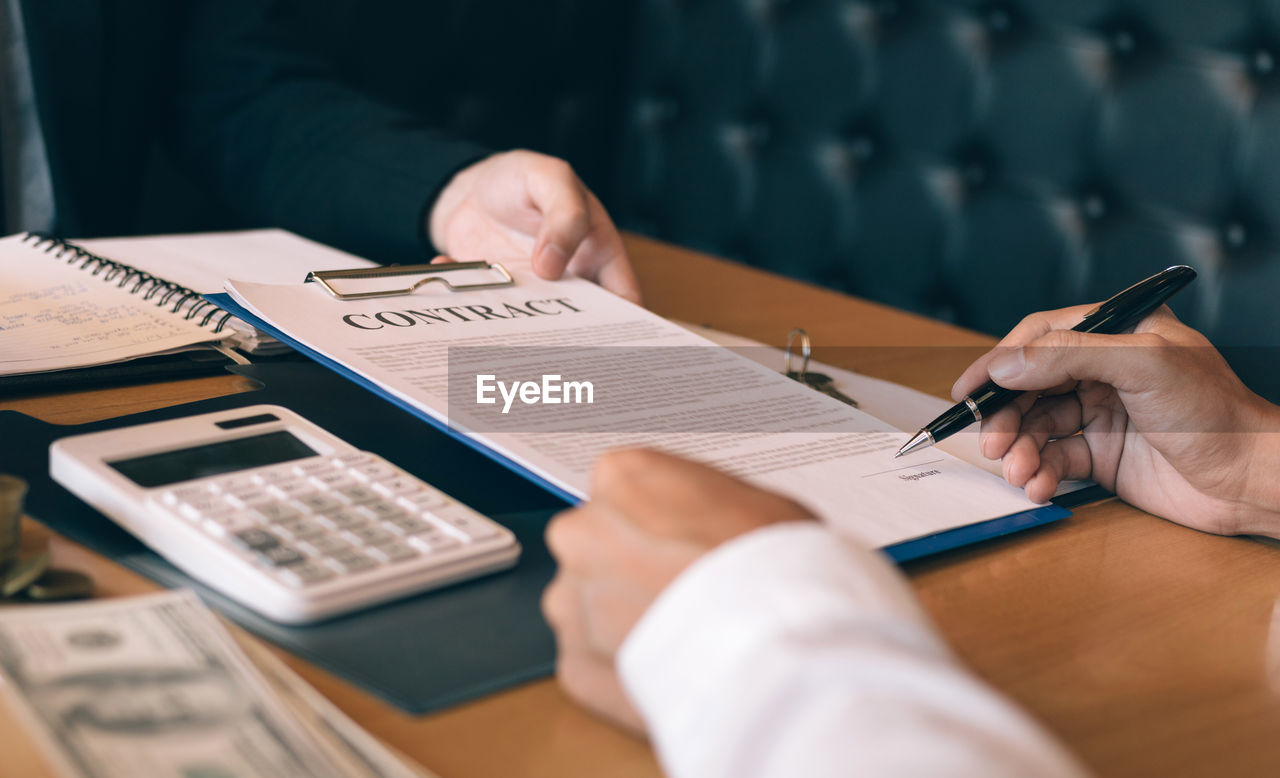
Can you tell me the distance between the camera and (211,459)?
0.46m

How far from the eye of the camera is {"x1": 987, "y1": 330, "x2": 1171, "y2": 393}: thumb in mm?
562

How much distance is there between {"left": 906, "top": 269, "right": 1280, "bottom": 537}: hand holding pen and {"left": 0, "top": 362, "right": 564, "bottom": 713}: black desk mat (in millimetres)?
265

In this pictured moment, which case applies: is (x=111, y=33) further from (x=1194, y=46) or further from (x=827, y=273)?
(x=1194, y=46)

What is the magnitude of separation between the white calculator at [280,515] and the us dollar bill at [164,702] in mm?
34

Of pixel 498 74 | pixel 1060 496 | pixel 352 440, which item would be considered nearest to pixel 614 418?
pixel 352 440

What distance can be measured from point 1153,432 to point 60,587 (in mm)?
543

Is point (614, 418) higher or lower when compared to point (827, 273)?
higher

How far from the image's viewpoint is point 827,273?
1.60 m

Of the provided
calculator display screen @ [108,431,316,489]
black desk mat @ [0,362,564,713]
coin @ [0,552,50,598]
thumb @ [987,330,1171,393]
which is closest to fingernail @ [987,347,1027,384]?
thumb @ [987,330,1171,393]

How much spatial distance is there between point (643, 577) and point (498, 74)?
4.92ft

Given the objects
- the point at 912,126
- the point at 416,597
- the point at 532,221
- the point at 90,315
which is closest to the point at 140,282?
the point at 90,315

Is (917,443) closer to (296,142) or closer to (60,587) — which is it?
(60,587)

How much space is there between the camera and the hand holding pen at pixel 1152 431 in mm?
563

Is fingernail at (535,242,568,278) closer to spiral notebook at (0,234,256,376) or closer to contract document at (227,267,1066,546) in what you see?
contract document at (227,267,1066,546)
